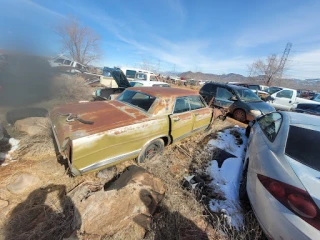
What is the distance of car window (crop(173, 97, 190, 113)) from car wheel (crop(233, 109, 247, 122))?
12.8ft

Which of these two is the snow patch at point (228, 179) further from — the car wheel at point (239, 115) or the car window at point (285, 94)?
the car window at point (285, 94)

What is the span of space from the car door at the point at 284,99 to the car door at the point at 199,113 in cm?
801

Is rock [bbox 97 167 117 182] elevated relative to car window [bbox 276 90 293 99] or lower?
lower

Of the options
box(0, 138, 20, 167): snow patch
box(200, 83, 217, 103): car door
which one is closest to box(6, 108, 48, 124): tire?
box(0, 138, 20, 167): snow patch

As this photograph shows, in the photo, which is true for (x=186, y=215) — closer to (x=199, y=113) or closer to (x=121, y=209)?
(x=121, y=209)

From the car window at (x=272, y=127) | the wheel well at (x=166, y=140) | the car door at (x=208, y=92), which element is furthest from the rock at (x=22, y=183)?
the car door at (x=208, y=92)

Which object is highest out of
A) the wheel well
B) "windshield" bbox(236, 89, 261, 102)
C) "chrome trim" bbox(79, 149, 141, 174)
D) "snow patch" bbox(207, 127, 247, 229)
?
"windshield" bbox(236, 89, 261, 102)

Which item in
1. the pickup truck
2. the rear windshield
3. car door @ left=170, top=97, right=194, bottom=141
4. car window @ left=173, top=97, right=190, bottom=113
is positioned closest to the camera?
the rear windshield

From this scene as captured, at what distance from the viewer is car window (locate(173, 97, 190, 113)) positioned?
349 cm

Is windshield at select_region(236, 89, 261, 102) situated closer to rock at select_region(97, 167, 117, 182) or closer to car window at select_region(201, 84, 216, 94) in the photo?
car window at select_region(201, 84, 216, 94)

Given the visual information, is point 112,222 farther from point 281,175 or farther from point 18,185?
point 281,175

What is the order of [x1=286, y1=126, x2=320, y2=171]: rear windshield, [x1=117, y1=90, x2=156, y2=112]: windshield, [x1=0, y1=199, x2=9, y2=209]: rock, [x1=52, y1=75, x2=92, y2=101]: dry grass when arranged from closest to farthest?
[x1=286, y1=126, x2=320, y2=171]: rear windshield, [x1=0, y1=199, x2=9, y2=209]: rock, [x1=117, y1=90, x2=156, y2=112]: windshield, [x1=52, y1=75, x2=92, y2=101]: dry grass

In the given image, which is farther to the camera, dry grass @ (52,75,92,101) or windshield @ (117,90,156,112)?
dry grass @ (52,75,92,101)

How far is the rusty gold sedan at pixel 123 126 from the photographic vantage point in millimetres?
2136
